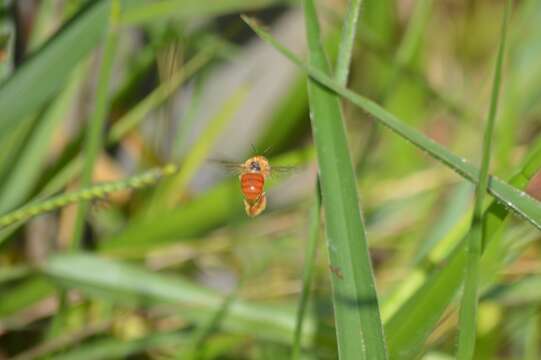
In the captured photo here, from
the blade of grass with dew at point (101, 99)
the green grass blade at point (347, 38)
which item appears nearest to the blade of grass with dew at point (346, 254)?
the green grass blade at point (347, 38)

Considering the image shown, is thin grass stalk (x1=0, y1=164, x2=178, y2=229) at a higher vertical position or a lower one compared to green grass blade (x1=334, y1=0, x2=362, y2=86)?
lower

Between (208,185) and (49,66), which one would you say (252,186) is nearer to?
(49,66)

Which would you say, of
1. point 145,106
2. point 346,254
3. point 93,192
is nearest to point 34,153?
point 145,106

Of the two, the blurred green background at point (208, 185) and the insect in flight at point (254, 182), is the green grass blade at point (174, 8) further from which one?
the insect in flight at point (254, 182)

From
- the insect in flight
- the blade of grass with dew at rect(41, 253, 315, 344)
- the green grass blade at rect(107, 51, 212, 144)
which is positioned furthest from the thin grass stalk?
the green grass blade at rect(107, 51, 212, 144)

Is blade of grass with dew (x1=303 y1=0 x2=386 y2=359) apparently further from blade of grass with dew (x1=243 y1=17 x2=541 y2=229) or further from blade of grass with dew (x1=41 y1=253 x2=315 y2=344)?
blade of grass with dew (x1=41 y1=253 x2=315 y2=344)

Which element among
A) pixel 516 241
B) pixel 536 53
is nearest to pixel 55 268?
pixel 516 241
